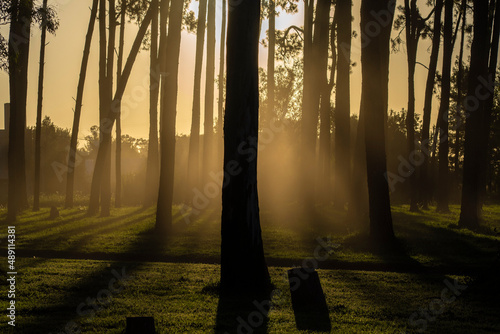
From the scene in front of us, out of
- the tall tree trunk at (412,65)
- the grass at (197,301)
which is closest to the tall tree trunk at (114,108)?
the grass at (197,301)

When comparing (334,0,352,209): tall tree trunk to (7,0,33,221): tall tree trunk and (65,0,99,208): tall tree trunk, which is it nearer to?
(7,0,33,221): tall tree trunk

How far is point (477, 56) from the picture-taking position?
2105 cm

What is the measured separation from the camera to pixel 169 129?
19.2 meters

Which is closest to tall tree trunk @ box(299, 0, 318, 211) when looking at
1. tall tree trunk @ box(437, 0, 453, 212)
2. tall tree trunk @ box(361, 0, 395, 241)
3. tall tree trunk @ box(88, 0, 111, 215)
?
tall tree trunk @ box(437, 0, 453, 212)

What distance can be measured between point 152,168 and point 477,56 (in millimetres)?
21096

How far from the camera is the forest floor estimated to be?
25.6 ft
